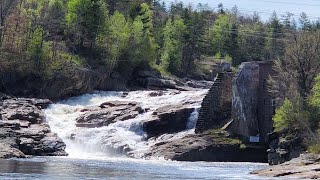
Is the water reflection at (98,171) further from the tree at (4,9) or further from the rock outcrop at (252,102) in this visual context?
the tree at (4,9)

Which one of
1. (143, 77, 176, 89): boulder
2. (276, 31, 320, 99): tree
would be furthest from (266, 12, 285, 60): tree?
(276, 31, 320, 99): tree

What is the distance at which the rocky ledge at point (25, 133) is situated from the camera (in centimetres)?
5600

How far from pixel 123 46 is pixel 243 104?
104 feet

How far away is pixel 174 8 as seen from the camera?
182m

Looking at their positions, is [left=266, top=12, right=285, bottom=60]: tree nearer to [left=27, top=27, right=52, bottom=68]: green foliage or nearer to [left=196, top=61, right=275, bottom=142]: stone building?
[left=27, top=27, right=52, bottom=68]: green foliage

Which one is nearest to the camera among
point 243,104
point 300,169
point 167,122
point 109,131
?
point 300,169

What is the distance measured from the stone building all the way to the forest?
6.74 ft

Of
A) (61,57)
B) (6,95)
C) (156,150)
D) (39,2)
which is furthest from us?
(39,2)

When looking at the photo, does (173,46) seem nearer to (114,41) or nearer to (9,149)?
(114,41)

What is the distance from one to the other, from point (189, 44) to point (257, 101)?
5996 cm

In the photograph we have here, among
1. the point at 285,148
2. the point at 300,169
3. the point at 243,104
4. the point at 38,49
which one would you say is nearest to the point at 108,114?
the point at 243,104

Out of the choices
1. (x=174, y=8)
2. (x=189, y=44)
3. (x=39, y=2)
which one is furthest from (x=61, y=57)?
(x=174, y=8)

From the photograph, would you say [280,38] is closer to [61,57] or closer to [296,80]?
[61,57]

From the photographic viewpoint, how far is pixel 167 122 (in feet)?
214
